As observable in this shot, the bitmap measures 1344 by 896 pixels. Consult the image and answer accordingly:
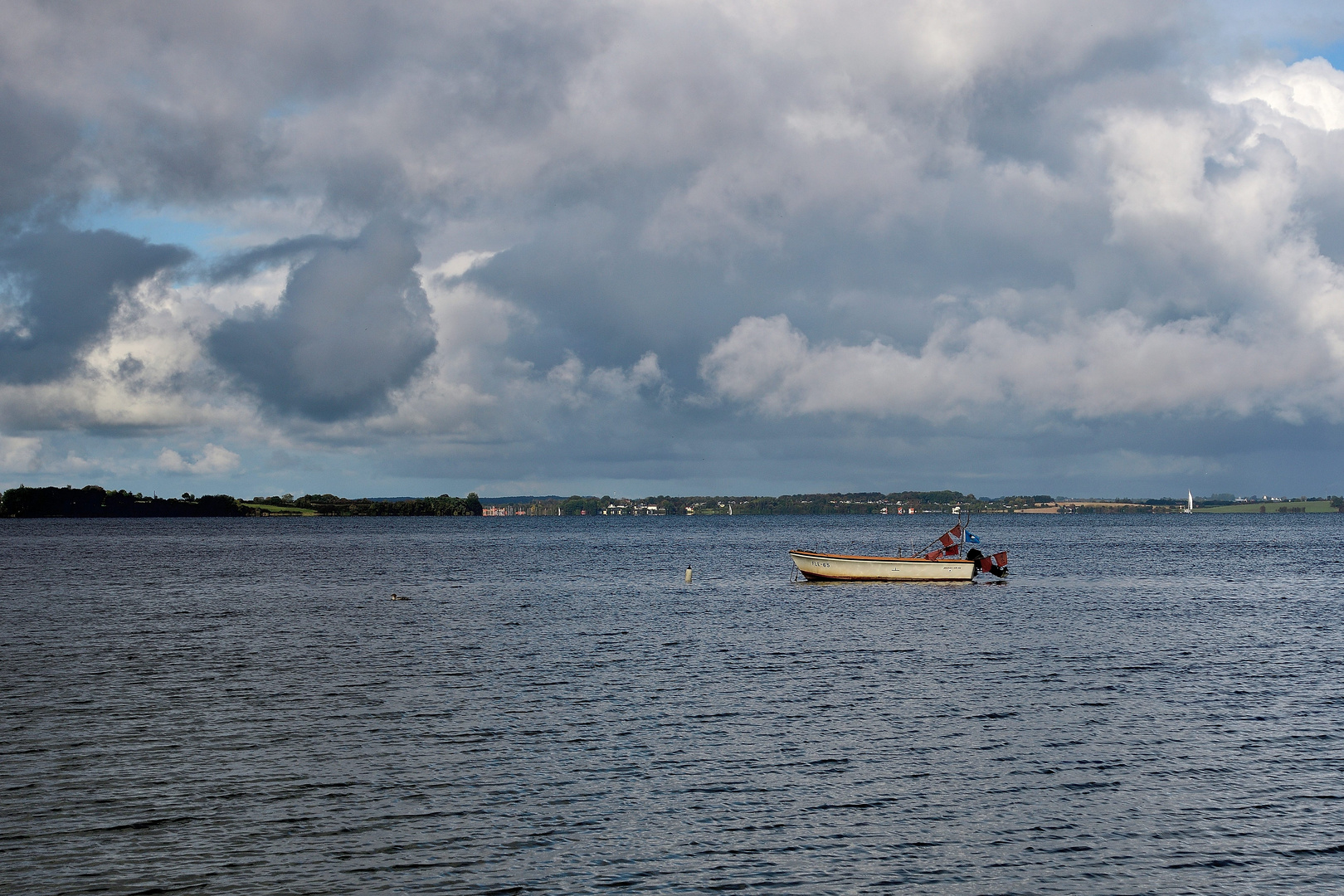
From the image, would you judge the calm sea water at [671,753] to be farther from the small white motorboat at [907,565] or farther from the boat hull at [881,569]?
the small white motorboat at [907,565]

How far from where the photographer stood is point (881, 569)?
86.1m

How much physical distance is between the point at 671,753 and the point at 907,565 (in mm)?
59917

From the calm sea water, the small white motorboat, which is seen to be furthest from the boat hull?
the calm sea water

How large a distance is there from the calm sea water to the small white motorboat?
2134cm

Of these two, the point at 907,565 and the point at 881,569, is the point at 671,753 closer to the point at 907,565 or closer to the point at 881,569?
the point at 907,565

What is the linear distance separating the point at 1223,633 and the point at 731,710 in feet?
111

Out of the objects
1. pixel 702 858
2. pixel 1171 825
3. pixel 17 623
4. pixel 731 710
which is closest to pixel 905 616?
pixel 731 710

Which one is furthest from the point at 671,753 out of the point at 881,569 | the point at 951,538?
the point at 951,538

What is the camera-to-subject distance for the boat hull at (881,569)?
278ft

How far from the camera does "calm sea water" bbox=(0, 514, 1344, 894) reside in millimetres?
20000

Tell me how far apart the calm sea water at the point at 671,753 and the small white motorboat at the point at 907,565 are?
70.0 feet

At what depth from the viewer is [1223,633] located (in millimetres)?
55156

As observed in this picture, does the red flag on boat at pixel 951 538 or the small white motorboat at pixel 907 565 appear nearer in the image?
the small white motorboat at pixel 907 565

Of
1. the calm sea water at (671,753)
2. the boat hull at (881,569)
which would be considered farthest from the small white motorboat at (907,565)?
the calm sea water at (671,753)
